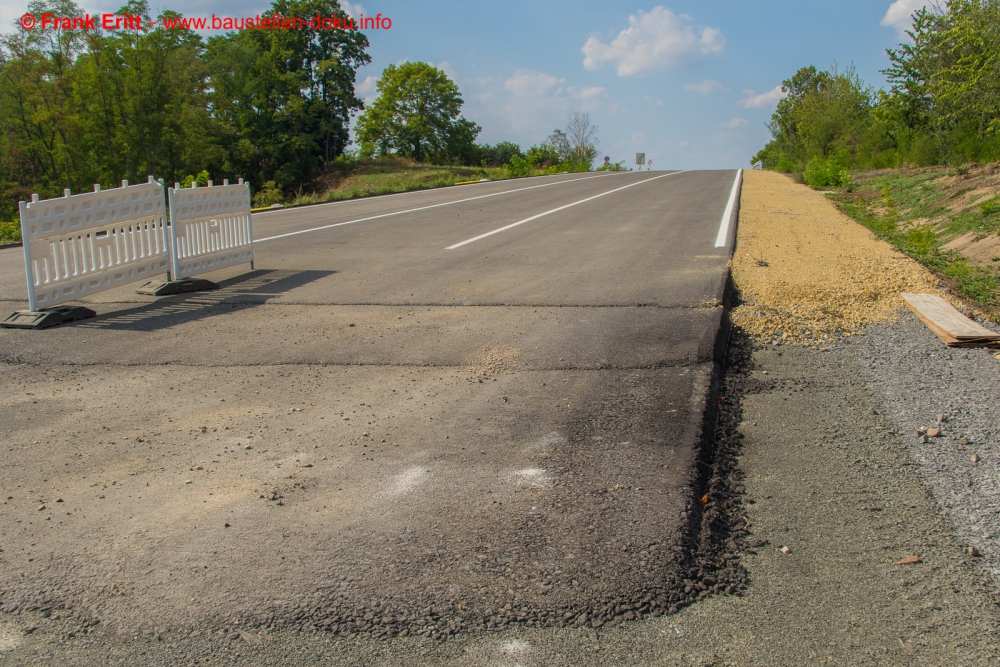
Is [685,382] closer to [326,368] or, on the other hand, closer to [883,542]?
[883,542]

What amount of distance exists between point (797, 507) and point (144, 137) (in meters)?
62.4

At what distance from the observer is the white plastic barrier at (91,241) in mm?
7516

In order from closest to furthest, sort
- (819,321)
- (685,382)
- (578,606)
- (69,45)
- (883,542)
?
(578,606) → (883,542) → (685,382) → (819,321) → (69,45)

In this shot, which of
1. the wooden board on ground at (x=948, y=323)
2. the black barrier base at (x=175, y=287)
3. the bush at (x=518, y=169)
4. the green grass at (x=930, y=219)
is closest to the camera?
the wooden board on ground at (x=948, y=323)

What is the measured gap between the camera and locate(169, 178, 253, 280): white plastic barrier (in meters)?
9.09

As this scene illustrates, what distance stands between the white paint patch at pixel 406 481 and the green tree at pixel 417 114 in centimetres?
8019

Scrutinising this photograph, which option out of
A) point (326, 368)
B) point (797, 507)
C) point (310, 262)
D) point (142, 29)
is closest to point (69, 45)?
point (142, 29)

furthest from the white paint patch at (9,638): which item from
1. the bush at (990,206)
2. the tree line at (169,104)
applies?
the tree line at (169,104)

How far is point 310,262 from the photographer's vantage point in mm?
10797

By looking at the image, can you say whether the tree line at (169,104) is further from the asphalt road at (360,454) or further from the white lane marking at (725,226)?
the asphalt road at (360,454)

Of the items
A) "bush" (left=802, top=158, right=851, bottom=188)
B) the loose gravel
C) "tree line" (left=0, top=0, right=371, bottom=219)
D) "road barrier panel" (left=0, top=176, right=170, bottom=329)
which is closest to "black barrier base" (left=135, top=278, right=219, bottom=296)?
"road barrier panel" (left=0, top=176, right=170, bottom=329)

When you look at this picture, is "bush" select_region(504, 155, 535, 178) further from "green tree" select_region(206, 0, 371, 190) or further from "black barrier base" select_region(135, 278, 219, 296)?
"black barrier base" select_region(135, 278, 219, 296)

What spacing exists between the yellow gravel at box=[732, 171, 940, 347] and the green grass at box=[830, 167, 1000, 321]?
0.62m

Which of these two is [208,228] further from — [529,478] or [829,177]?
[829,177]
